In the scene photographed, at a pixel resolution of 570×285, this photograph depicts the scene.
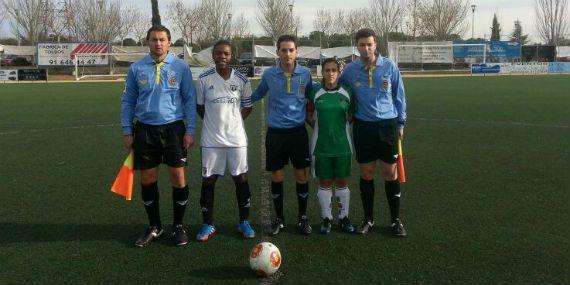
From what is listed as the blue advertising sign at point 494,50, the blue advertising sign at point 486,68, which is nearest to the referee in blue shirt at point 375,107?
the blue advertising sign at point 486,68

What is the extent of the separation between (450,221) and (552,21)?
66.5 meters

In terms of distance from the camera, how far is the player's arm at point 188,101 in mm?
4383

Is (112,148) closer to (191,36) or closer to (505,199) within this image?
(505,199)

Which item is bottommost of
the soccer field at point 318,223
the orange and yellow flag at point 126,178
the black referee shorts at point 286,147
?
the soccer field at point 318,223

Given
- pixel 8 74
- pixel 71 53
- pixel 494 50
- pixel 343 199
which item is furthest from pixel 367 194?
pixel 494 50

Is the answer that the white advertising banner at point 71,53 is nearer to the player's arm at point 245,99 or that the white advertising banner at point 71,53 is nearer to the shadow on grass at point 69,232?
the shadow on grass at point 69,232

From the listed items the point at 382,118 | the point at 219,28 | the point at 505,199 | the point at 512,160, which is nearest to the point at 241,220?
the point at 382,118

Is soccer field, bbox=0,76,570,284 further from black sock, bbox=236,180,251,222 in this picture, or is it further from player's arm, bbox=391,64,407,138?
player's arm, bbox=391,64,407,138

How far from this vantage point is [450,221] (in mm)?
4957

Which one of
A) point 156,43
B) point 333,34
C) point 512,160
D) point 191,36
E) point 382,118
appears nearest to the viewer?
point 156,43

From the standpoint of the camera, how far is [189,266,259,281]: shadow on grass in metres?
3.82

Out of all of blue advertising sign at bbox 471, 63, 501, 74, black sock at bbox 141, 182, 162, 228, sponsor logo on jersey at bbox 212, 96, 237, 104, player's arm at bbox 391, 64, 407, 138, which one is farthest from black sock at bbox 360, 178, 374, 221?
blue advertising sign at bbox 471, 63, 501, 74

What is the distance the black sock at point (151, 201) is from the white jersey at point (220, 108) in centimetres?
62

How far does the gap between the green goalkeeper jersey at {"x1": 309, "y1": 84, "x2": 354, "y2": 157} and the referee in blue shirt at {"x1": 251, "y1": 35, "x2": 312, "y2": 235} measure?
13 cm
